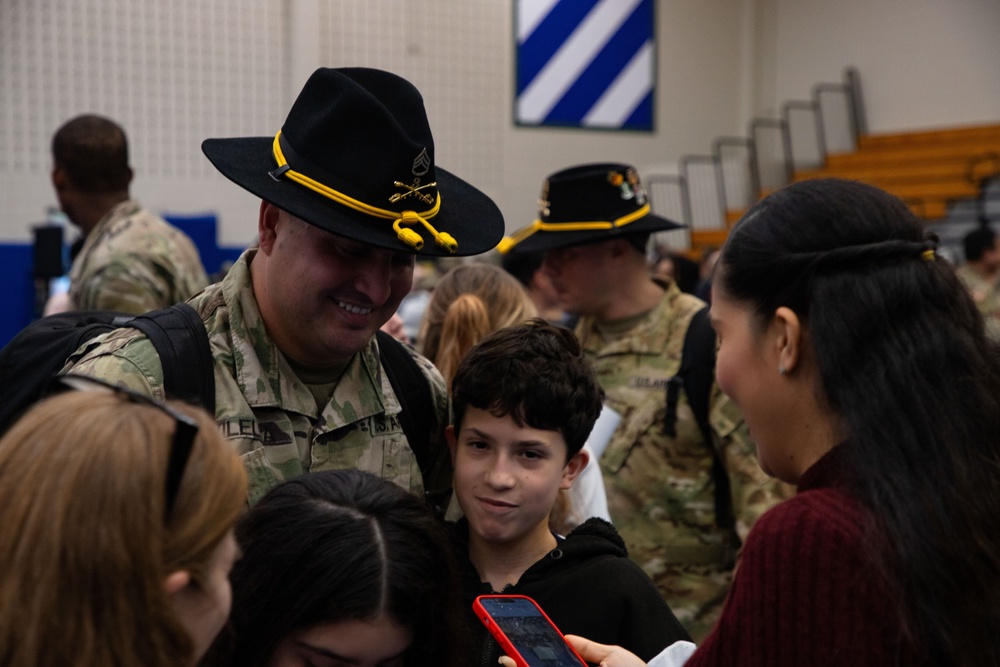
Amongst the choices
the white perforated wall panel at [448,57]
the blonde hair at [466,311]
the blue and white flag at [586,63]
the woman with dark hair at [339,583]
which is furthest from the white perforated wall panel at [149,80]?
the woman with dark hair at [339,583]

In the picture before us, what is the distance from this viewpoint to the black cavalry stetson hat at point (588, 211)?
12.2 feet

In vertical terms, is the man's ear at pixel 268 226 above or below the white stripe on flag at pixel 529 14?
below

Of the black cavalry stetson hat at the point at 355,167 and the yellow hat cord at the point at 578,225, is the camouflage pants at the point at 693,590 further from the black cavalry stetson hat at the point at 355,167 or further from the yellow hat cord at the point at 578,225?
the black cavalry stetson hat at the point at 355,167

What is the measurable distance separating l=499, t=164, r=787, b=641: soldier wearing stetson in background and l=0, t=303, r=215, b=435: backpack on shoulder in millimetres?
1735

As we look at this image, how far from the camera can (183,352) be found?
1818 millimetres

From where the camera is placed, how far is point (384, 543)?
1.64 meters

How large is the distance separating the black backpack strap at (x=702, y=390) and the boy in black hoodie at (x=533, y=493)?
42.4 inches

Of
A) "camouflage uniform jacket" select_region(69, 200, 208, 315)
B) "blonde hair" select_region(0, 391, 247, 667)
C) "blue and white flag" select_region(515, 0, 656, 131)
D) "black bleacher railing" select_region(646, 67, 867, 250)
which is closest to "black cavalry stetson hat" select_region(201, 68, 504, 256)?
"blonde hair" select_region(0, 391, 247, 667)

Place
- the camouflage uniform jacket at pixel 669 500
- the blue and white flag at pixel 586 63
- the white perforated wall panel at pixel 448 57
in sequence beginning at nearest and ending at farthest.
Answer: the camouflage uniform jacket at pixel 669 500 < the white perforated wall panel at pixel 448 57 < the blue and white flag at pixel 586 63

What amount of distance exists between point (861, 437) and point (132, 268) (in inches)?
117

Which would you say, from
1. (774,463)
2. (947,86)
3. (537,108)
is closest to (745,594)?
(774,463)

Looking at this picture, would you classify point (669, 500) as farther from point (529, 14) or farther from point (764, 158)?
point (764, 158)

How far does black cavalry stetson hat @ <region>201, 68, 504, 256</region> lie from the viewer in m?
1.84

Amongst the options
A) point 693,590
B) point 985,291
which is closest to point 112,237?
point 693,590
